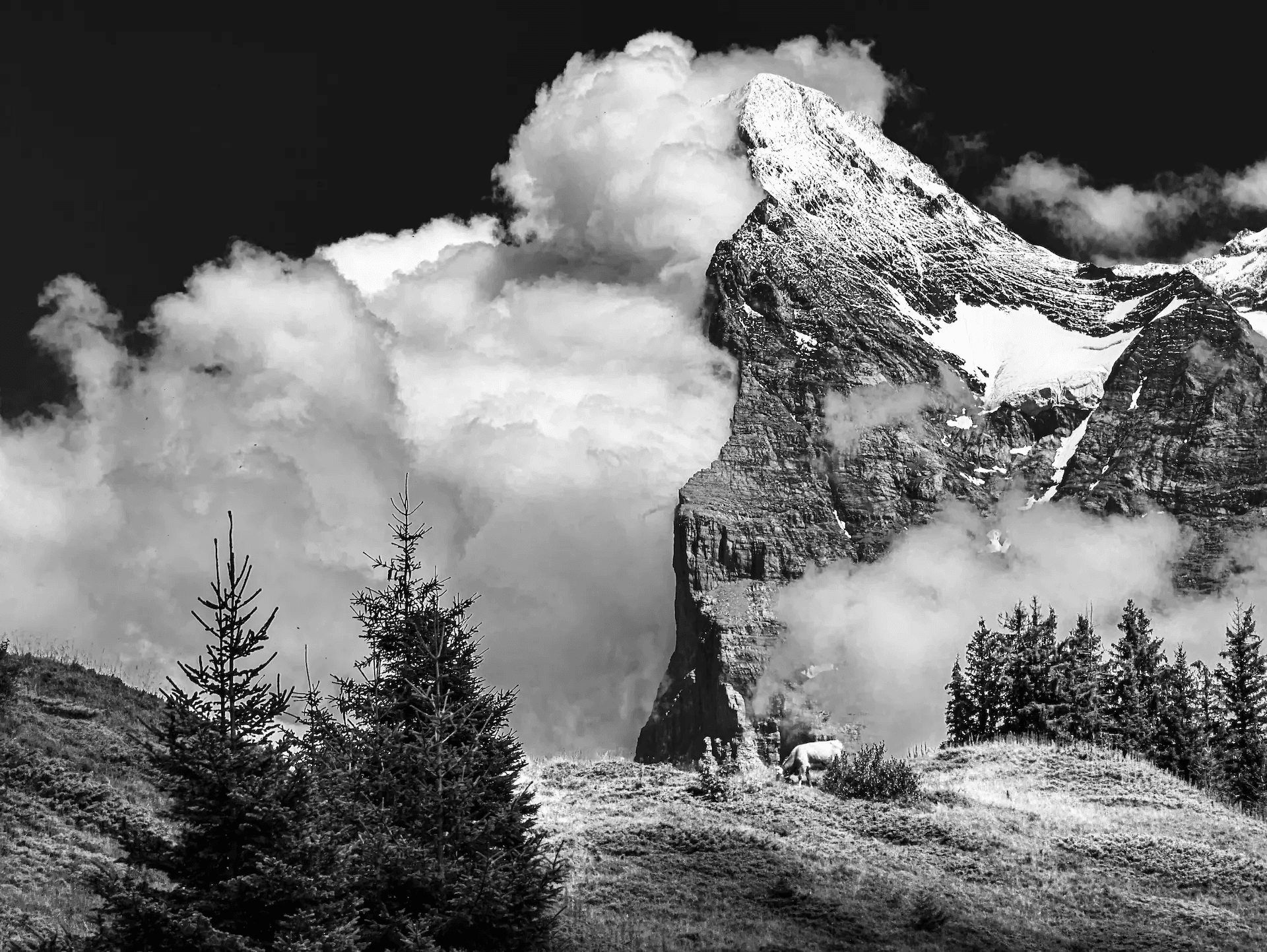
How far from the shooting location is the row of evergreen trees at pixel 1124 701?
75.6 meters

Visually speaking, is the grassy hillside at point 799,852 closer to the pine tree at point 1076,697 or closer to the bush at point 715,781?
the bush at point 715,781

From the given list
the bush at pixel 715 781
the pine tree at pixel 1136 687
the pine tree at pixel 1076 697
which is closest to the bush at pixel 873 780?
the bush at pixel 715 781

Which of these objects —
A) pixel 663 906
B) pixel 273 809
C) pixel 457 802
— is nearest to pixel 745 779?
pixel 663 906

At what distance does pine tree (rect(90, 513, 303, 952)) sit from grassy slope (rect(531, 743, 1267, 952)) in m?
13.8

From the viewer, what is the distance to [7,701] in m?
52.0

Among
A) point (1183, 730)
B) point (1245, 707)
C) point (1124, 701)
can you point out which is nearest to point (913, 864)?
point (1183, 730)

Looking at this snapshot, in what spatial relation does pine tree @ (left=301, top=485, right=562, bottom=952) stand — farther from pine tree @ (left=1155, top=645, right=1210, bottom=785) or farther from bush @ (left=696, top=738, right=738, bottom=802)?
pine tree @ (left=1155, top=645, right=1210, bottom=785)

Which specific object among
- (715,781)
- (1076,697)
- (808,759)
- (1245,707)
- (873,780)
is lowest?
(715,781)

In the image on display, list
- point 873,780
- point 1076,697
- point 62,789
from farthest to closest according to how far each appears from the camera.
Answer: point 1076,697
point 873,780
point 62,789

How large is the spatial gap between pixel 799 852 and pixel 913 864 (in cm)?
328

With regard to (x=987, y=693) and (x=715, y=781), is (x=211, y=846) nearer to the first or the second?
(x=715, y=781)

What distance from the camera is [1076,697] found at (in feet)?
253

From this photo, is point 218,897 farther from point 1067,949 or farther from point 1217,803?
point 1217,803

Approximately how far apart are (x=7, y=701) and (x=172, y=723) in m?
28.2
